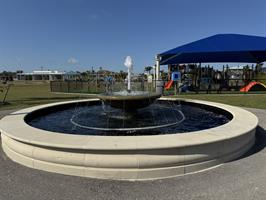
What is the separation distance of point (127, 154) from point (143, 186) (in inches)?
21.7

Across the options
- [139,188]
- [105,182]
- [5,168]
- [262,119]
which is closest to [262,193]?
[139,188]

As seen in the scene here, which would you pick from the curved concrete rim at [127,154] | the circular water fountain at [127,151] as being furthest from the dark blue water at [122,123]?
the curved concrete rim at [127,154]

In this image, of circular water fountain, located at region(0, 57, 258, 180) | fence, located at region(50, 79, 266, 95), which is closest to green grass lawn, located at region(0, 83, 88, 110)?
fence, located at region(50, 79, 266, 95)

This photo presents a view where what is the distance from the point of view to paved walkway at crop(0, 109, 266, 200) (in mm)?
3129

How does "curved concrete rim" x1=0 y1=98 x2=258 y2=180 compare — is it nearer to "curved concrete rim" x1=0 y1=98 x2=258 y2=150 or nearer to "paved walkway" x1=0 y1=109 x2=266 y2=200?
"curved concrete rim" x1=0 y1=98 x2=258 y2=150

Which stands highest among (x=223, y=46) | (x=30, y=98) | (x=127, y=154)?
(x=223, y=46)

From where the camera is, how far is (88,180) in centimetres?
361

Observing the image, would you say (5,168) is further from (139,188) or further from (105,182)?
(139,188)

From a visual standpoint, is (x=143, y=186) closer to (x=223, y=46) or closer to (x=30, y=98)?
(x=30, y=98)

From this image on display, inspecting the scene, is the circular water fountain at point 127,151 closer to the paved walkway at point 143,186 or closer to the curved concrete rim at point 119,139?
the curved concrete rim at point 119,139

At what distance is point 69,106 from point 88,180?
7053 millimetres

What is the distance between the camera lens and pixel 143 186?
3.43 metres

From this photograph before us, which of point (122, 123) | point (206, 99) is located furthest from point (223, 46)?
point (122, 123)

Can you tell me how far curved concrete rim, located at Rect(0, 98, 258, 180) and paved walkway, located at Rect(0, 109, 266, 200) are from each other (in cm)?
13
